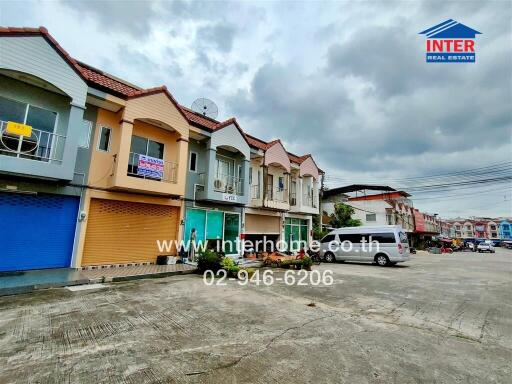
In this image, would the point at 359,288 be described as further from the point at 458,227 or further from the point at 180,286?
the point at 458,227

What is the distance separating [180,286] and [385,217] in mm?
31073

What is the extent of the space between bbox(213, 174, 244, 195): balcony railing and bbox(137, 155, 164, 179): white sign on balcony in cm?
323

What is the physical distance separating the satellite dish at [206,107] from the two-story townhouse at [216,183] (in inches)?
21.8

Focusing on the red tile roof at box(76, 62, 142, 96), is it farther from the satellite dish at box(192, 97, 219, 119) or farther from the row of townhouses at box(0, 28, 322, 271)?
the satellite dish at box(192, 97, 219, 119)

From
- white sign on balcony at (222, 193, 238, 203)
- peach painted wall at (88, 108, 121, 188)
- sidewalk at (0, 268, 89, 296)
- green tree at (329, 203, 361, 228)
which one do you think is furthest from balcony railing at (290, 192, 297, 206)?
sidewalk at (0, 268, 89, 296)

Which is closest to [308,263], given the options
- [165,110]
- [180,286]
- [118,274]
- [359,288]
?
[359,288]

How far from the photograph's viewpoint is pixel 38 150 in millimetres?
8141

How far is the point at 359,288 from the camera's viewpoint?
8.04m

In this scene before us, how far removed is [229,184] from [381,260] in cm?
1018

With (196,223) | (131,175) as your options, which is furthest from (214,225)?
(131,175)

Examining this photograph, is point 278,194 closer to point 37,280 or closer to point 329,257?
point 329,257

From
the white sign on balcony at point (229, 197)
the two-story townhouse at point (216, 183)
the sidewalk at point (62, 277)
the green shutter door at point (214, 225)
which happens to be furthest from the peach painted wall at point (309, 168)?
the sidewalk at point (62, 277)

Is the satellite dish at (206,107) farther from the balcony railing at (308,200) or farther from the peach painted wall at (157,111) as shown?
the balcony railing at (308,200)

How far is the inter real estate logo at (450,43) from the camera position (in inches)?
434
